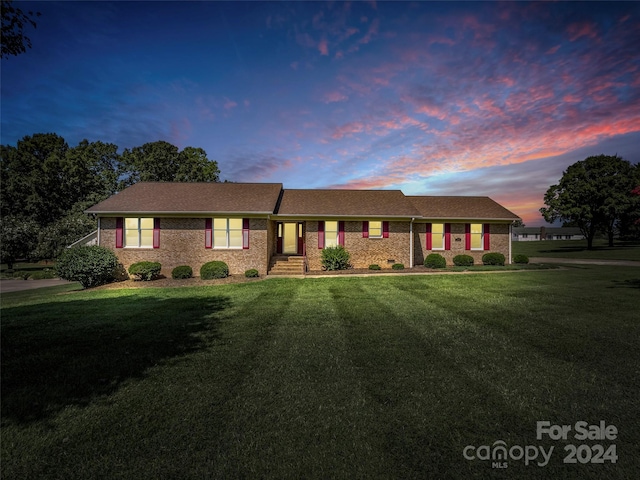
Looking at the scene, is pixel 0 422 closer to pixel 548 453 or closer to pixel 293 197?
pixel 548 453

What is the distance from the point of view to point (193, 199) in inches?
727

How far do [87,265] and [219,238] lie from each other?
20.7ft

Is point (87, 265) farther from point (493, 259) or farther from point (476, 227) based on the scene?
point (493, 259)

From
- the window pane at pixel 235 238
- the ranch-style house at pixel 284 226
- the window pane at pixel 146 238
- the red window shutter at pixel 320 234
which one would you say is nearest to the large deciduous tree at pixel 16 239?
the ranch-style house at pixel 284 226

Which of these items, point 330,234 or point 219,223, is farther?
point 330,234

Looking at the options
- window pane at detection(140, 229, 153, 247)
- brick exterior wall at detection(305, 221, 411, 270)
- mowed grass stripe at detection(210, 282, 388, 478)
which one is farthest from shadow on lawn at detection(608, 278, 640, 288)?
window pane at detection(140, 229, 153, 247)

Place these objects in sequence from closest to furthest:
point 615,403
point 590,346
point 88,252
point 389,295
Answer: point 615,403
point 590,346
point 389,295
point 88,252

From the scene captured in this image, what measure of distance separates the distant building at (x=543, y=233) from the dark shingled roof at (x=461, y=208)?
8810cm

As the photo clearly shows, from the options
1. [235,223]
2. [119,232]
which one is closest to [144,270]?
[119,232]

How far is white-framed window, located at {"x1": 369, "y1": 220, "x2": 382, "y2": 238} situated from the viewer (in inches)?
762

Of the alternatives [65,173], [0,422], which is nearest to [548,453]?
[0,422]

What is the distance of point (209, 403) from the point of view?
391cm

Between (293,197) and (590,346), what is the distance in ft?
58.4

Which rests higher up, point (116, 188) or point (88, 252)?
point (116, 188)
